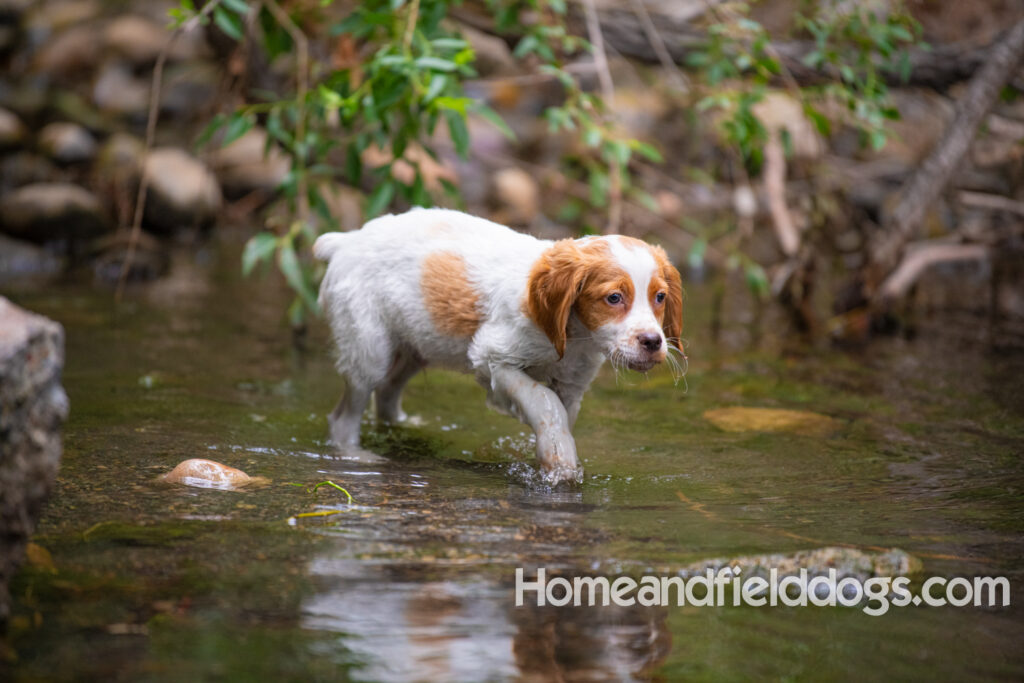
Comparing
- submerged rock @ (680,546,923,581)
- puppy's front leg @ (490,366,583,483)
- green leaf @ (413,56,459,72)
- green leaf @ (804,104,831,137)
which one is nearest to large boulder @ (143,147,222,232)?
green leaf @ (413,56,459,72)

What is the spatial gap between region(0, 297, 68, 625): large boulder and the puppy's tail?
222 cm

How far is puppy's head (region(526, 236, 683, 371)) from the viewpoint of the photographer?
3.95 metres

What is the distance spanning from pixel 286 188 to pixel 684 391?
110 inches

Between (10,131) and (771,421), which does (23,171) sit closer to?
(10,131)

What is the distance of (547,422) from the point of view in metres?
4.20

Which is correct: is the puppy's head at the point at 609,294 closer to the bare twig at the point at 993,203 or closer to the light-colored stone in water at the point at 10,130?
the bare twig at the point at 993,203

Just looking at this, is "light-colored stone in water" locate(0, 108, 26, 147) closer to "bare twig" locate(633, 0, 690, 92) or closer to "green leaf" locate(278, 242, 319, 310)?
"green leaf" locate(278, 242, 319, 310)

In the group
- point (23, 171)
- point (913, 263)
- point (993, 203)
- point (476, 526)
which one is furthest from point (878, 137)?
point (23, 171)

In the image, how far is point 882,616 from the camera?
3.06 meters

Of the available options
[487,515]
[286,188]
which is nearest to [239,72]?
[286,188]

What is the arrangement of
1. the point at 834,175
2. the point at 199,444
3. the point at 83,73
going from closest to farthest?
1. the point at 199,444
2. the point at 834,175
3. the point at 83,73

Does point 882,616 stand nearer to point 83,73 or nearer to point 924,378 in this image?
point 924,378

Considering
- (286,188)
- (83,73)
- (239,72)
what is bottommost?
(286,188)

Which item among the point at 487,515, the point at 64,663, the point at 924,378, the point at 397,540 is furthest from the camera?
the point at 924,378
